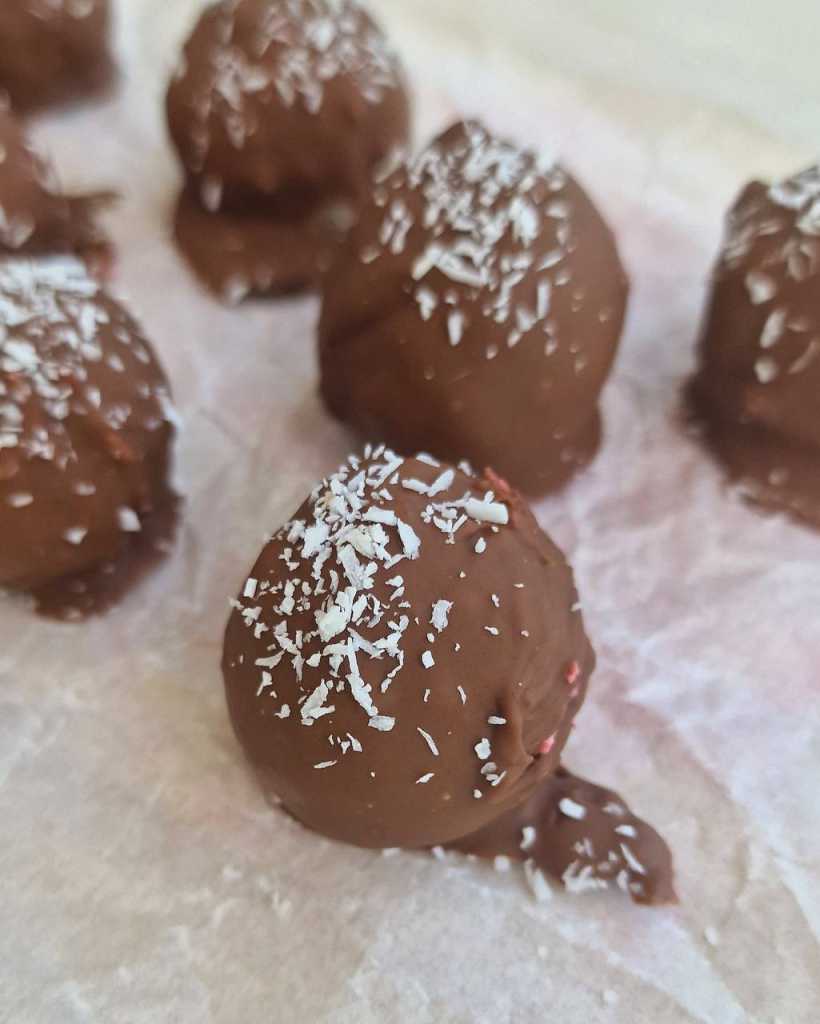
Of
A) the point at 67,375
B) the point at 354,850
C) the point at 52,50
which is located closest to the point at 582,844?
the point at 354,850

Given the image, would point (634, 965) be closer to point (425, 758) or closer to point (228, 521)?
point (425, 758)

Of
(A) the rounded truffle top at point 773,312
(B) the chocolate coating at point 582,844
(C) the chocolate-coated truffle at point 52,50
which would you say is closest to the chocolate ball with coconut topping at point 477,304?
(A) the rounded truffle top at point 773,312

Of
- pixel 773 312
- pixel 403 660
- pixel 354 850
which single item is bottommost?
pixel 354 850

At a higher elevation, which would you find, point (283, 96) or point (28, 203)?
point (283, 96)

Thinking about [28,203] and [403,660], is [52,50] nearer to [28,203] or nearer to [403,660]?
[28,203]

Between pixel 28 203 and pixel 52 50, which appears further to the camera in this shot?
pixel 52 50

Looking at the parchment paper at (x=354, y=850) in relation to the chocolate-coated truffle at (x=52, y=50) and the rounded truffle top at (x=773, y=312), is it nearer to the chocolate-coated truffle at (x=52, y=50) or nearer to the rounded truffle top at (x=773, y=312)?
the rounded truffle top at (x=773, y=312)
